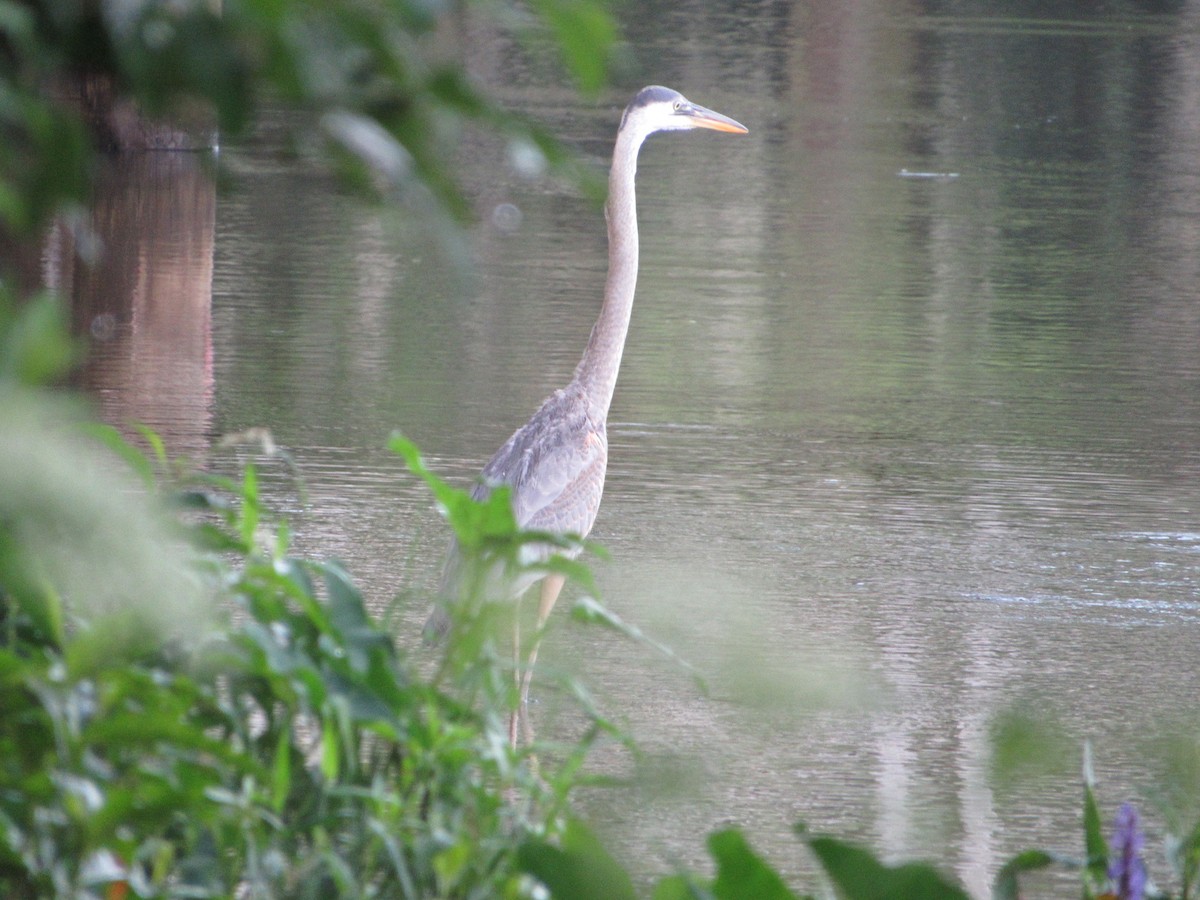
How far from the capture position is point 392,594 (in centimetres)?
596

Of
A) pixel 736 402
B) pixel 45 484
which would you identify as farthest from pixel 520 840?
pixel 736 402

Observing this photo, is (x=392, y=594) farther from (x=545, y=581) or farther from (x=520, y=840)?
(x=520, y=840)

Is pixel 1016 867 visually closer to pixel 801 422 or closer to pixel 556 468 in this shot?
pixel 556 468

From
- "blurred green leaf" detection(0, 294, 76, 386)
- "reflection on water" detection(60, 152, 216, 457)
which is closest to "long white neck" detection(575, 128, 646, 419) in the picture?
"reflection on water" detection(60, 152, 216, 457)

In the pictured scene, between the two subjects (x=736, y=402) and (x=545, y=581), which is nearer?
(x=545, y=581)

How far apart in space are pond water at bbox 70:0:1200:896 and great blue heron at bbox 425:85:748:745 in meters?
0.33

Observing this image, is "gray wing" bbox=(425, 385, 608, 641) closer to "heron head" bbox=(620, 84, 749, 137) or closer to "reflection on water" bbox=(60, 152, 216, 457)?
"heron head" bbox=(620, 84, 749, 137)

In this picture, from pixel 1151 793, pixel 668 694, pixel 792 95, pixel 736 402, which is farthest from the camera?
pixel 792 95

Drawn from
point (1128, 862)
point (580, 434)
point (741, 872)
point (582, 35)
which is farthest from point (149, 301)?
point (582, 35)

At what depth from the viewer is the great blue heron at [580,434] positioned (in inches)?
217

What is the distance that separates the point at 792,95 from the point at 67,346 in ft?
65.9

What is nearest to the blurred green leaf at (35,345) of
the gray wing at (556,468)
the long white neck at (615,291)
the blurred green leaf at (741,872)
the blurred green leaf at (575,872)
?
the blurred green leaf at (575,872)

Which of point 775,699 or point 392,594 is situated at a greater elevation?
point 775,699

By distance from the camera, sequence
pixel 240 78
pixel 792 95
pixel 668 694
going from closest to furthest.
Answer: pixel 240 78, pixel 668 694, pixel 792 95
